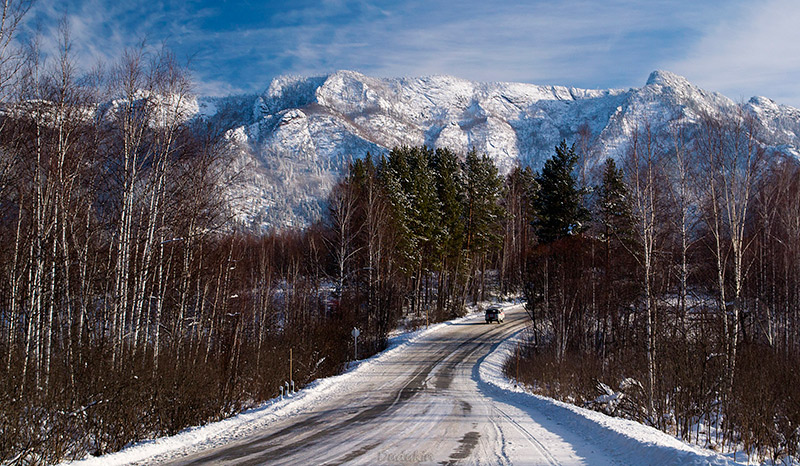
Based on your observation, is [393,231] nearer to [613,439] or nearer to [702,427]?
[702,427]

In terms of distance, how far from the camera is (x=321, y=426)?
11.7 metres

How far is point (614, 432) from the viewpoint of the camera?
10.1 meters

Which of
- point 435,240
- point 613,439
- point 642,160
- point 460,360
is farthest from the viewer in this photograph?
point 435,240

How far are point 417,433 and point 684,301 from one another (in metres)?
15.6

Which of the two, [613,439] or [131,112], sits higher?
[131,112]

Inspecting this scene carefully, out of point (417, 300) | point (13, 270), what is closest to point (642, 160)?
point (13, 270)

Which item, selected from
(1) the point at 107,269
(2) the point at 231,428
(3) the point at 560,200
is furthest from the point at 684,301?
(1) the point at 107,269

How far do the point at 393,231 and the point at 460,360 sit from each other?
12934mm

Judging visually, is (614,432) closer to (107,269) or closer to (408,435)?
(408,435)

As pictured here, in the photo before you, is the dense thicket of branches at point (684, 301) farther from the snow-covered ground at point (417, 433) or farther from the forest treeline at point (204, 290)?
the snow-covered ground at point (417, 433)

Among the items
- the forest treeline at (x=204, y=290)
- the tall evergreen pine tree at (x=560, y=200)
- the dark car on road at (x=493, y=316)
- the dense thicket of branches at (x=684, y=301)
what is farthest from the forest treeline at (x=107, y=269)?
the dark car on road at (x=493, y=316)

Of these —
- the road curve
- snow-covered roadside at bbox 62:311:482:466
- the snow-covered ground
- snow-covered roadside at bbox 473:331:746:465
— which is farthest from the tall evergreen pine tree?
snow-covered roadside at bbox 62:311:482:466

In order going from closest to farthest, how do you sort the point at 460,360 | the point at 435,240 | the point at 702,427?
the point at 702,427, the point at 460,360, the point at 435,240

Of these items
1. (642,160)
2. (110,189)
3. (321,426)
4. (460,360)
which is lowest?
(460,360)
